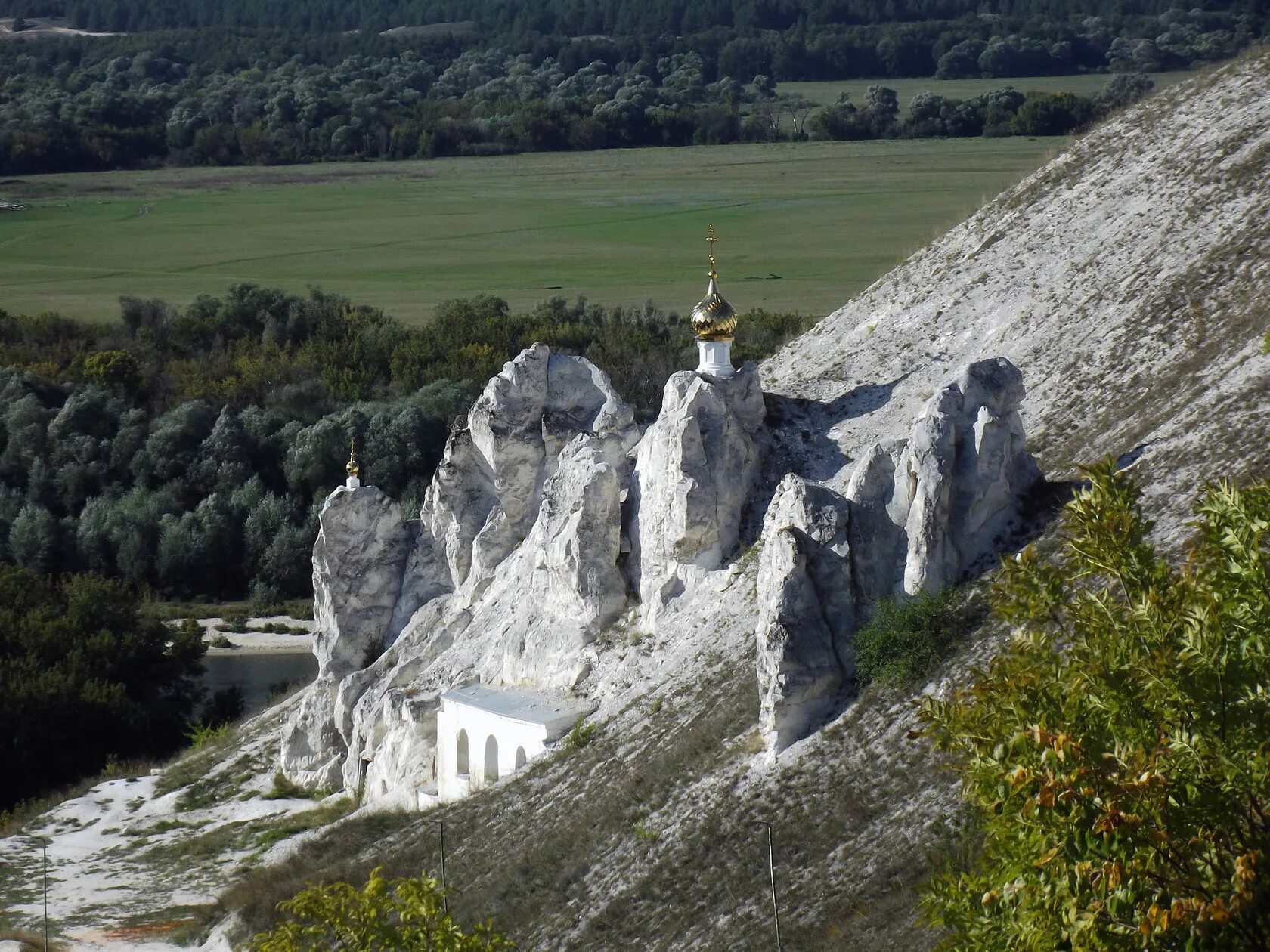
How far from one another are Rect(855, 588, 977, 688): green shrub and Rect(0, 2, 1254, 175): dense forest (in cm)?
8512

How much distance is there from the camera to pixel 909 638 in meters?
25.8

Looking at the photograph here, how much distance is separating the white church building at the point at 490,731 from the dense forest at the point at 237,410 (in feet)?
104

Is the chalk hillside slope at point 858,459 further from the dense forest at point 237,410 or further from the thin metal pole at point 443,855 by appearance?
the dense forest at point 237,410

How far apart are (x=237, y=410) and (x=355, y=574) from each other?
1714 inches

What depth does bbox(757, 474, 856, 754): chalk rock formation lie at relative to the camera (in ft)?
85.5

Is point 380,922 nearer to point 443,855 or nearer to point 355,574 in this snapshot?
point 443,855

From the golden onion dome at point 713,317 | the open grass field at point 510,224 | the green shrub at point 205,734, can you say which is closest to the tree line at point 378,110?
the open grass field at point 510,224

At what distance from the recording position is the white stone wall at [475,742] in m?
30.9

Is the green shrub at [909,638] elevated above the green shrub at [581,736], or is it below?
above

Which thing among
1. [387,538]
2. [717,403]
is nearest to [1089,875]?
[717,403]

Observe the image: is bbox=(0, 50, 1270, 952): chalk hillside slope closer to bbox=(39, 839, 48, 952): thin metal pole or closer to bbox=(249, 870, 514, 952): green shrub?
bbox=(39, 839, 48, 952): thin metal pole

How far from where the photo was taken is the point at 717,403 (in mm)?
31125

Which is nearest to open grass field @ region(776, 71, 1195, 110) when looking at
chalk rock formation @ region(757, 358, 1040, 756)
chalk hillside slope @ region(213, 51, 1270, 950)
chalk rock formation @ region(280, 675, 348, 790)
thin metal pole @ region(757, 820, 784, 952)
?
chalk hillside slope @ region(213, 51, 1270, 950)

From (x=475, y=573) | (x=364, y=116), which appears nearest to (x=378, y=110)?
(x=364, y=116)
